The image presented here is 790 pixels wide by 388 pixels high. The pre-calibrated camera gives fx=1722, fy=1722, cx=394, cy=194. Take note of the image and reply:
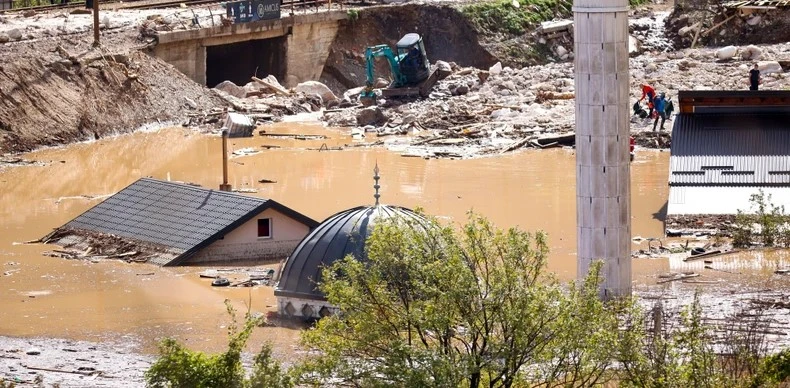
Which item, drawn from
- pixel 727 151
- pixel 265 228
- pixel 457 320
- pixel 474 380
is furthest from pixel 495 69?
pixel 474 380

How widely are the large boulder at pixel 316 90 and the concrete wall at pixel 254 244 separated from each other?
2671 cm

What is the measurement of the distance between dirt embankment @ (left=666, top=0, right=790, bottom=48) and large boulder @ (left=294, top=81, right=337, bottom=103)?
1472 cm

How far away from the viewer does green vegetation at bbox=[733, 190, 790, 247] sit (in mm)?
34219

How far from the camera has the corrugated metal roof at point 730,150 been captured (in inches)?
1481

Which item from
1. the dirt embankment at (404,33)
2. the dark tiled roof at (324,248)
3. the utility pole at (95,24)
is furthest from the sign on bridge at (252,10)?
the dark tiled roof at (324,248)

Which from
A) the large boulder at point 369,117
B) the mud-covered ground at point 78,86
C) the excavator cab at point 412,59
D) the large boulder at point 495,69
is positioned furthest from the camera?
the large boulder at point 495,69

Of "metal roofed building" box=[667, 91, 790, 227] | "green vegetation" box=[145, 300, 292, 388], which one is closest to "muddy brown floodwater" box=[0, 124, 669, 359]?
"metal roofed building" box=[667, 91, 790, 227]

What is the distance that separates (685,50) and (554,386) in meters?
45.0

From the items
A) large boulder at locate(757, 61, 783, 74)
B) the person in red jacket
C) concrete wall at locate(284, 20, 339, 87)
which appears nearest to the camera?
the person in red jacket

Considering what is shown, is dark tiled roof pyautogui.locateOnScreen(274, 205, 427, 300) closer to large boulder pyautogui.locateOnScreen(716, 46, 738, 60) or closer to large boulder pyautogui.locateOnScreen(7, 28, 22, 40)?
large boulder pyautogui.locateOnScreen(7, 28, 22, 40)

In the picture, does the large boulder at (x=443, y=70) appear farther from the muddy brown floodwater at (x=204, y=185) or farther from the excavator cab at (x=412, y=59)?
the muddy brown floodwater at (x=204, y=185)

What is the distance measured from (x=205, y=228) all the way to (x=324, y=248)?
682 cm

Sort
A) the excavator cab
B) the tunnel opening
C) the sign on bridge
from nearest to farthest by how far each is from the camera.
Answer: the excavator cab → the sign on bridge → the tunnel opening

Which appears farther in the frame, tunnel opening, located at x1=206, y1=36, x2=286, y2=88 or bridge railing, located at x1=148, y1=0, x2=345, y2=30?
tunnel opening, located at x1=206, y1=36, x2=286, y2=88
